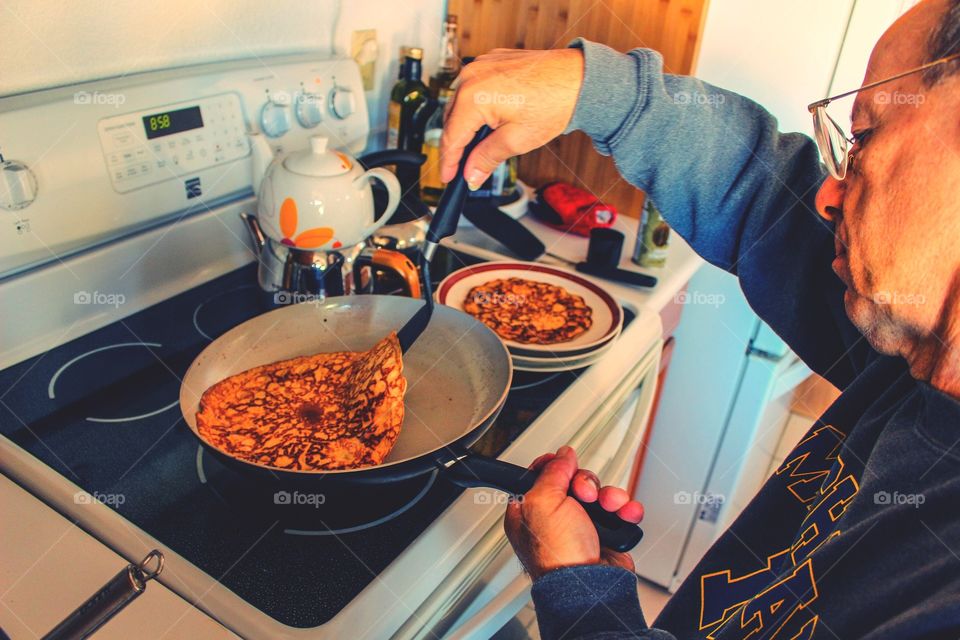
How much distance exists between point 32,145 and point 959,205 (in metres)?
0.98

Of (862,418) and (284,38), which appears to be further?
(284,38)

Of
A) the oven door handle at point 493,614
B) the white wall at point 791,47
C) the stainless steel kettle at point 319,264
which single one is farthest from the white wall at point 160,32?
the oven door handle at point 493,614

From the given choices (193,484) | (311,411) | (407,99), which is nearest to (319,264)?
(311,411)

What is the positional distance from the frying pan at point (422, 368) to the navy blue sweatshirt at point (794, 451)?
13cm

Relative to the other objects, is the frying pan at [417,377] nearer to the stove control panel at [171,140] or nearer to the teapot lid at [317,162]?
the teapot lid at [317,162]

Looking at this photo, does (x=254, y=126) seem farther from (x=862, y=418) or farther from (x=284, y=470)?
(x=862, y=418)

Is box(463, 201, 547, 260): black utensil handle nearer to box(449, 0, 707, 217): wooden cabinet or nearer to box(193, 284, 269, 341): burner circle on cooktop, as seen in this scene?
box(449, 0, 707, 217): wooden cabinet

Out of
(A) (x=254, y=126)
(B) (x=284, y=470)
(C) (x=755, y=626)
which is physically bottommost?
(C) (x=755, y=626)

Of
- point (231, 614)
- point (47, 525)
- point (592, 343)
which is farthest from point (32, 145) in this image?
point (592, 343)

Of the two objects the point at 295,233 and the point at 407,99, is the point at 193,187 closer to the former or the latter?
the point at 295,233

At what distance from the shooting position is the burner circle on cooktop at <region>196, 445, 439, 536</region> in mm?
750

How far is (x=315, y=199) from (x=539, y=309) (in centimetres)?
39

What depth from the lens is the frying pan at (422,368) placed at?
70 centimetres

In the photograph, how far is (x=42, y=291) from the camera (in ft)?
3.18
